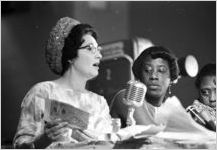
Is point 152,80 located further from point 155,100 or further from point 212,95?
point 212,95

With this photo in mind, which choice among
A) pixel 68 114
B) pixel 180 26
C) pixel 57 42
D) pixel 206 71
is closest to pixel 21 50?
pixel 57 42

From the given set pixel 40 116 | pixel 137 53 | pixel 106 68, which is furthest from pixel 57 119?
pixel 137 53

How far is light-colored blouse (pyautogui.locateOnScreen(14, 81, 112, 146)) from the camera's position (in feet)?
9.21

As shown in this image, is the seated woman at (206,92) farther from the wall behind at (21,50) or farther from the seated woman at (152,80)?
the wall behind at (21,50)

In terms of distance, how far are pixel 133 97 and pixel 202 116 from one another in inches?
18.4

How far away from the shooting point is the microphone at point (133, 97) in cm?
284

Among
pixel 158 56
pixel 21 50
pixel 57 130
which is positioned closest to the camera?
pixel 57 130

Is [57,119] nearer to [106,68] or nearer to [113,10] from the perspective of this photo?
[106,68]

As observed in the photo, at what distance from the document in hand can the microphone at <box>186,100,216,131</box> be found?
0.67 metres

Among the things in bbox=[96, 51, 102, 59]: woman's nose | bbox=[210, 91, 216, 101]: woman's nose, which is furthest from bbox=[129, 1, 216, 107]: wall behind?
bbox=[96, 51, 102, 59]: woman's nose

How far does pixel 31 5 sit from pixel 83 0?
348 mm

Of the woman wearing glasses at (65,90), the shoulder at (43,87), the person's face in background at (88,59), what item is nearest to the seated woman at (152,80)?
the woman wearing glasses at (65,90)

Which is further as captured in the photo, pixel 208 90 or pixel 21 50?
pixel 21 50

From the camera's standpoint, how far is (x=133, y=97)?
285cm
